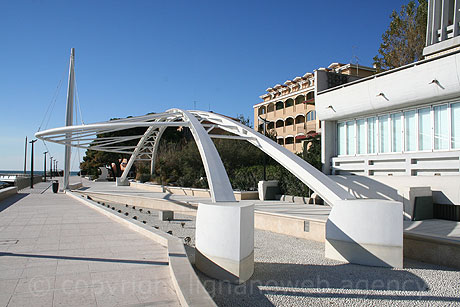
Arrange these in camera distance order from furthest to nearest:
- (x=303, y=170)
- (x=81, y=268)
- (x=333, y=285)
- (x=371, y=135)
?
(x=371, y=135) → (x=303, y=170) → (x=333, y=285) → (x=81, y=268)

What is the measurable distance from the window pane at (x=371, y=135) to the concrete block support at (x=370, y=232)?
8.93 meters

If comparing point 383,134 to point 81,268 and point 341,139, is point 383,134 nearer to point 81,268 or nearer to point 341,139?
point 341,139

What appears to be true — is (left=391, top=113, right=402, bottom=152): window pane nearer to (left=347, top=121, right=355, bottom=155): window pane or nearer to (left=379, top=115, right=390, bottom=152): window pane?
(left=379, top=115, right=390, bottom=152): window pane

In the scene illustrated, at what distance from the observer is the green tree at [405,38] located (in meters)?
28.1

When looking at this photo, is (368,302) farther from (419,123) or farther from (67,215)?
(67,215)

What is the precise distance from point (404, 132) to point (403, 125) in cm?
30

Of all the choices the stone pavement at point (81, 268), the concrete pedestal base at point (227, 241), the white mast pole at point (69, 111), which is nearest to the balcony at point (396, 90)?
the concrete pedestal base at point (227, 241)

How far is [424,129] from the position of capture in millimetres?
14758

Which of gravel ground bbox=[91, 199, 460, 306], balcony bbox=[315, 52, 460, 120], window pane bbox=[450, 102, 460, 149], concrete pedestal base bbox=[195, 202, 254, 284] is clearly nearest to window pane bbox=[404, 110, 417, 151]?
balcony bbox=[315, 52, 460, 120]

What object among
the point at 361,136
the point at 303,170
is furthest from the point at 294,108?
the point at 303,170

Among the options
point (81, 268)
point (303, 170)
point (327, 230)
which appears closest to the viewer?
point (81, 268)

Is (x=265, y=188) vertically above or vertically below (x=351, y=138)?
below

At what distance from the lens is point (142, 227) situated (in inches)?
425

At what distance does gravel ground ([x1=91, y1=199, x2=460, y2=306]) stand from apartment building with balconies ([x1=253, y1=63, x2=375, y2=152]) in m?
33.9
